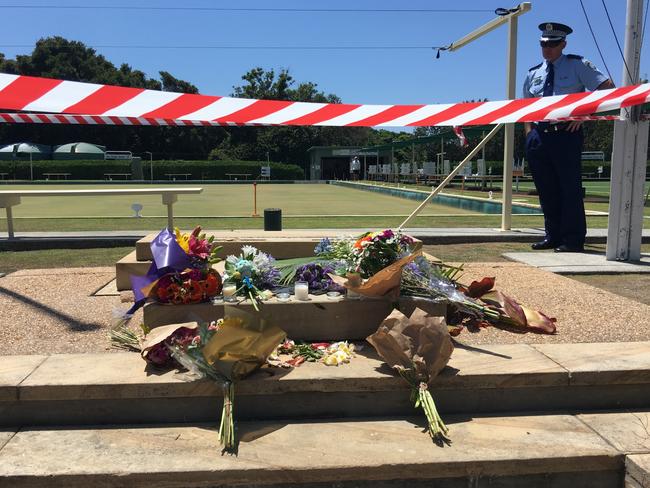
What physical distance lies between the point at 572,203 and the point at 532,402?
5.45 meters

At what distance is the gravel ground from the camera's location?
3.97 meters

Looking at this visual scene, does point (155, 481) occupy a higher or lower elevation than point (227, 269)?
lower

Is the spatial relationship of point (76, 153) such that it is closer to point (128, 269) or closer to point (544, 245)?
point (544, 245)

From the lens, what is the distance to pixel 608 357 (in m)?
3.40

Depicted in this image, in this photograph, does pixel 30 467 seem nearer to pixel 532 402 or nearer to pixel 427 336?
pixel 427 336

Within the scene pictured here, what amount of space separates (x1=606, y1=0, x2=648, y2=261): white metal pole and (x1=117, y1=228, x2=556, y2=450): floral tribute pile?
3.42m

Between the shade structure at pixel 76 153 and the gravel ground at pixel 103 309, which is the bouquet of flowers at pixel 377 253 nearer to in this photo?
the gravel ground at pixel 103 309

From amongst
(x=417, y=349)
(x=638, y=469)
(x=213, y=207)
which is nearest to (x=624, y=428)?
(x=638, y=469)

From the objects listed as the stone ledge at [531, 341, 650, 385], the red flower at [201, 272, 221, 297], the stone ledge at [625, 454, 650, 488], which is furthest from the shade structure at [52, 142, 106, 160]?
the stone ledge at [625, 454, 650, 488]

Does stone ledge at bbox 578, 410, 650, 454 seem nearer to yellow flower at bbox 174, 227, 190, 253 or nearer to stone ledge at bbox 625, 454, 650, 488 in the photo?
stone ledge at bbox 625, 454, 650, 488

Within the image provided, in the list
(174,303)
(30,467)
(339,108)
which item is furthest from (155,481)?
(339,108)

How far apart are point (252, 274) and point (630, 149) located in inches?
210

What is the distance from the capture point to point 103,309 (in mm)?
4824

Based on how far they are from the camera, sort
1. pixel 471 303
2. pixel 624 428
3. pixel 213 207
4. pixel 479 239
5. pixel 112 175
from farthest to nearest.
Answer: pixel 112 175
pixel 213 207
pixel 479 239
pixel 471 303
pixel 624 428
